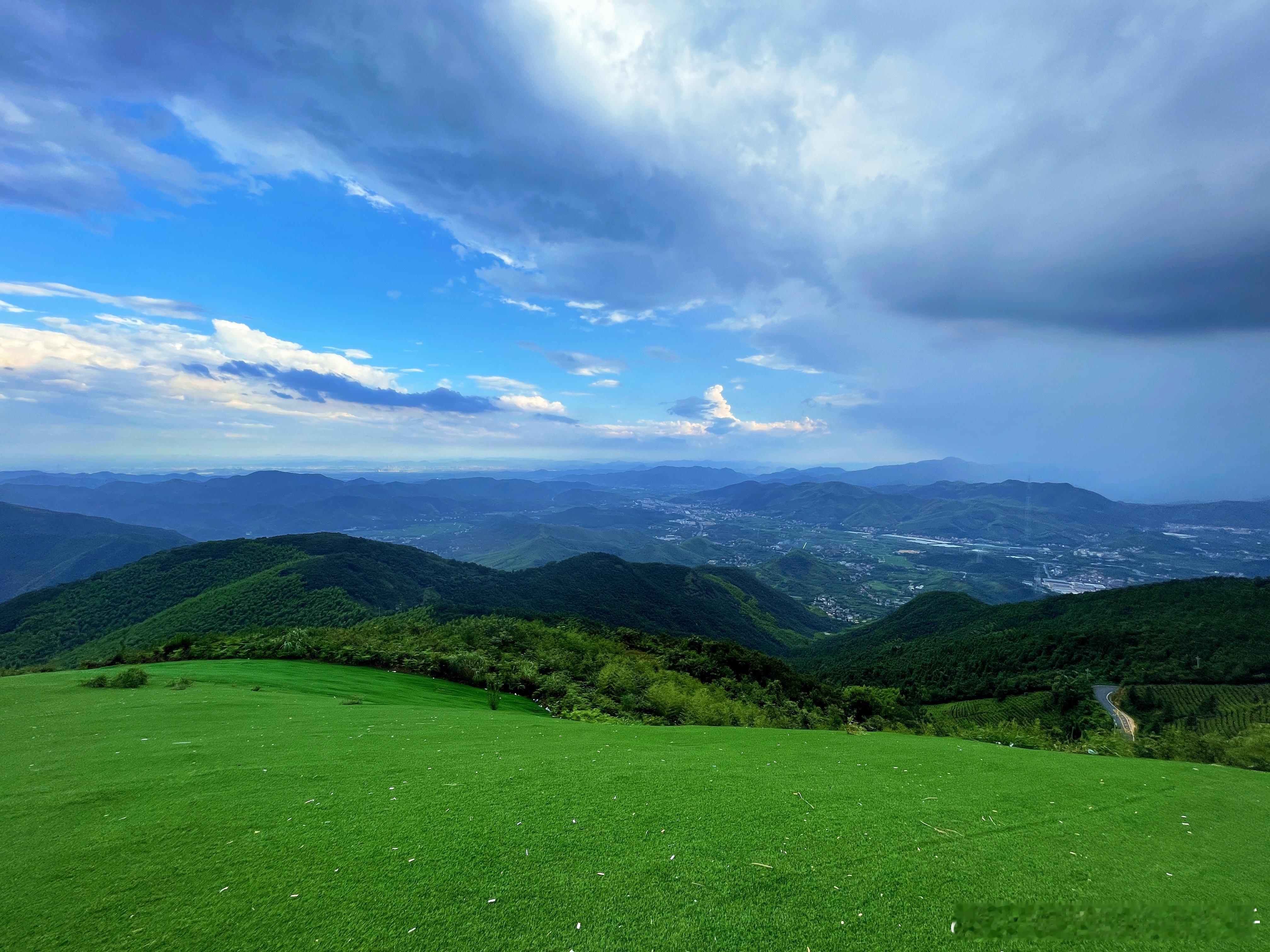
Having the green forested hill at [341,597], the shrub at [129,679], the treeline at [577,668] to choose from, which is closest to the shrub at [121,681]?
the shrub at [129,679]

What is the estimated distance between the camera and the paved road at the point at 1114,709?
132ft

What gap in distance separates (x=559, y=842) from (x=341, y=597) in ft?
340

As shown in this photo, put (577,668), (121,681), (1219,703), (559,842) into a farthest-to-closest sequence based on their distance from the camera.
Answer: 1. (1219,703)
2. (577,668)
3. (121,681)
4. (559,842)

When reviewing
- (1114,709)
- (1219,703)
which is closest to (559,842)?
(1114,709)

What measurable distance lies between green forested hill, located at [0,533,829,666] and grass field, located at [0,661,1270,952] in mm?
68488

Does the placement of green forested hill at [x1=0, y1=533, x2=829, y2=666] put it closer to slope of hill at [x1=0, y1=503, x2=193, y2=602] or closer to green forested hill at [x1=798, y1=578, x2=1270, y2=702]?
green forested hill at [x1=798, y1=578, x2=1270, y2=702]

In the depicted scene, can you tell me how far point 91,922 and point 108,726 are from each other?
11.7 meters

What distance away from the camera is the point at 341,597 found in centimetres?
9112

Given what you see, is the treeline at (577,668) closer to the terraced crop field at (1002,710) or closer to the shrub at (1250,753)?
the shrub at (1250,753)

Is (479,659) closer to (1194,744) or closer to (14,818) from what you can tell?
(14,818)

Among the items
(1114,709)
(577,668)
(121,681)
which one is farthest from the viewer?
(1114,709)

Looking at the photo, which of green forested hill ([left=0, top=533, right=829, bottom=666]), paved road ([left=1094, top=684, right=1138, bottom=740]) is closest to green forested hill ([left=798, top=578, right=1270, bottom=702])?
paved road ([left=1094, top=684, right=1138, bottom=740])

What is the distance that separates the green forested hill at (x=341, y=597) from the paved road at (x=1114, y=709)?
5661 cm

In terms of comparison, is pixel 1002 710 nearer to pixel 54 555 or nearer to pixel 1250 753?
pixel 1250 753
